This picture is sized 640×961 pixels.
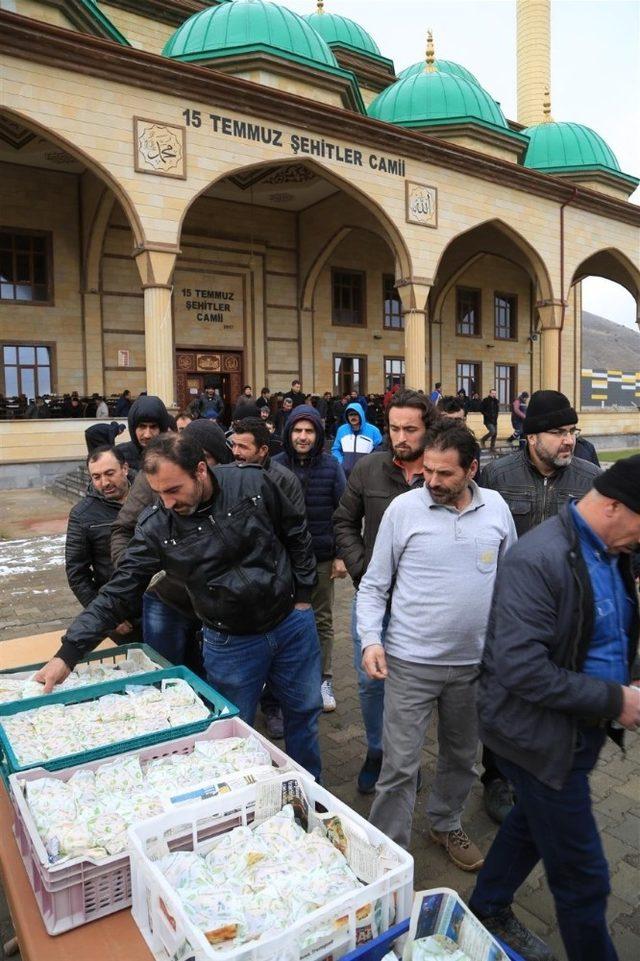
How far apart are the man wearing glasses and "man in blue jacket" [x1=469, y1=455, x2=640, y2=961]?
4.28 ft

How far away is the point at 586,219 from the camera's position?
2273 cm

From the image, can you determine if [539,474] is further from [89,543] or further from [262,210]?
[262,210]

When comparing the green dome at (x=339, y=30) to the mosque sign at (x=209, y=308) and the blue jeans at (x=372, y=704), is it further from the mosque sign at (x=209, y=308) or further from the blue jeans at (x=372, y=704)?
the blue jeans at (x=372, y=704)

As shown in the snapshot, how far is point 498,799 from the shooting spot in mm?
3330

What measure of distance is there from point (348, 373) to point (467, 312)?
639 centimetres

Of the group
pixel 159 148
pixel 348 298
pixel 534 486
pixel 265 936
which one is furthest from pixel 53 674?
pixel 348 298

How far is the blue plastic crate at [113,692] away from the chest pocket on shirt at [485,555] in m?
1.10

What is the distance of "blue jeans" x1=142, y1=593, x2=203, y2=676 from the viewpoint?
142 inches

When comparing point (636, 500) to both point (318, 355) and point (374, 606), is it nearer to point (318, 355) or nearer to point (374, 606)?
point (374, 606)

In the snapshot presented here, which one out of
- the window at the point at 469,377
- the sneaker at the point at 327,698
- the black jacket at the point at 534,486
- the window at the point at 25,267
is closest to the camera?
the black jacket at the point at 534,486

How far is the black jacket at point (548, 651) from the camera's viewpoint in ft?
6.24

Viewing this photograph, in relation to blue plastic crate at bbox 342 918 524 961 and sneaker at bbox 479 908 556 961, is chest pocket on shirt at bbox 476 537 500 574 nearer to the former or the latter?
sneaker at bbox 479 908 556 961

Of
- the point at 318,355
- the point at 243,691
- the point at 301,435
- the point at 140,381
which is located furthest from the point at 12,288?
the point at 243,691

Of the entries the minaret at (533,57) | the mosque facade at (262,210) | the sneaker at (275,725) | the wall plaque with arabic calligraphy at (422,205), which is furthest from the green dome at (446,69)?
the sneaker at (275,725)
